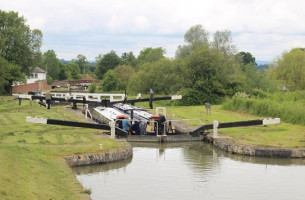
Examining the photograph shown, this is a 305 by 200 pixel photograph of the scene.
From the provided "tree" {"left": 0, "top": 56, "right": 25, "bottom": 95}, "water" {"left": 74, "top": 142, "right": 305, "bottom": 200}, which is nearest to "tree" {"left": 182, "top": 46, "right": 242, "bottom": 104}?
"water" {"left": 74, "top": 142, "right": 305, "bottom": 200}

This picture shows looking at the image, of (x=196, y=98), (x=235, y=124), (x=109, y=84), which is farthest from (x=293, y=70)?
(x=235, y=124)

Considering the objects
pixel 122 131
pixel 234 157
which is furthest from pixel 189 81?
pixel 234 157

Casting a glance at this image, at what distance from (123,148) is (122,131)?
452cm

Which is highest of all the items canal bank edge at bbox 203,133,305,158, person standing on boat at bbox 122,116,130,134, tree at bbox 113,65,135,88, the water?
tree at bbox 113,65,135,88

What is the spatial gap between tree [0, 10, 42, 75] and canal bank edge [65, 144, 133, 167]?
5077 cm

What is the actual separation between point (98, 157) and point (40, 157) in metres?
2.76

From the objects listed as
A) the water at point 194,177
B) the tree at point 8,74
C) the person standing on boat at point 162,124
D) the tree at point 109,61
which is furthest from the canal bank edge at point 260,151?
the tree at point 109,61

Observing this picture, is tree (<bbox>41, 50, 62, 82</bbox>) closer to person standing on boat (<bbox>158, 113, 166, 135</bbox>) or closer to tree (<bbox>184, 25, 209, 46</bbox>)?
tree (<bbox>184, 25, 209, 46</bbox>)

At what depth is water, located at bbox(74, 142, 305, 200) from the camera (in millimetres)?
15656

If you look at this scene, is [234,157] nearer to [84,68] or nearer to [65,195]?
[65,195]

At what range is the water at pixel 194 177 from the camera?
1566 cm

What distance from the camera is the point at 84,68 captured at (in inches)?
6909

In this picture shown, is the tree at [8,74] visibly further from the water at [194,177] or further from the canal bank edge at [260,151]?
the canal bank edge at [260,151]

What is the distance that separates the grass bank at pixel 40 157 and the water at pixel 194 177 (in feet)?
3.66
